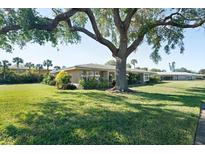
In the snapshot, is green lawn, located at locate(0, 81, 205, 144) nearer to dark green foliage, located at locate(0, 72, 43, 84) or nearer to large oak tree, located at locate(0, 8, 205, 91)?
large oak tree, located at locate(0, 8, 205, 91)

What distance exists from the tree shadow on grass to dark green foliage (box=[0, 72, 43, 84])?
30.6 meters

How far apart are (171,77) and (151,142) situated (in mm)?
60501

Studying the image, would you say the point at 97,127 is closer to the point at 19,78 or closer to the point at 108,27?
the point at 108,27

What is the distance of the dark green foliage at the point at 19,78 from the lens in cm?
3582

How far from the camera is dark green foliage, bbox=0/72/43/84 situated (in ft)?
118

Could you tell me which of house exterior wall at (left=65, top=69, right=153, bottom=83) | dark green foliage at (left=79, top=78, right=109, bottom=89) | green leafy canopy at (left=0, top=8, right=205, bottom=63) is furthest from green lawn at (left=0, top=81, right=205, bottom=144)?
house exterior wall at (left=65, top=69, right=153, bottom=83)

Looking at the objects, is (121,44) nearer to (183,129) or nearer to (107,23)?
(107,23)

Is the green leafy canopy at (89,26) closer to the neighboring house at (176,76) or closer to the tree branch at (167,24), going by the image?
the tree branch at (167,24)

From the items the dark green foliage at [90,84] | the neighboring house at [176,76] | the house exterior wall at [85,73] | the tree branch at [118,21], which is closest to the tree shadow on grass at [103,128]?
the tree branch at [118,21]

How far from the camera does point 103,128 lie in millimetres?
6109

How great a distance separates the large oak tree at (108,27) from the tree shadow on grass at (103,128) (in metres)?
5.24

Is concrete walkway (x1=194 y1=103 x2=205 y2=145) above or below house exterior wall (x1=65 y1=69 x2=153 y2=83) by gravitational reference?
below

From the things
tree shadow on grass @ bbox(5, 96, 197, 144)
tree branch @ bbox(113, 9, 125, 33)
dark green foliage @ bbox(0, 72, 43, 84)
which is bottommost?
tree shadow on grass @ bbox(5, 96, 197, 144)

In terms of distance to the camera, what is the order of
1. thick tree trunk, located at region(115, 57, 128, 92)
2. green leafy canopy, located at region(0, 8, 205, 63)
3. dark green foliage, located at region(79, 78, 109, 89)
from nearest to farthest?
green leafy canopy, located at region(0, 8, 205, 63) → thick tree trunk, located at region(115, 57, 128, 92) → dark green foliage, located at region(79, 78, 109, 89)
